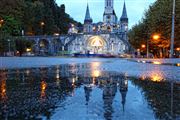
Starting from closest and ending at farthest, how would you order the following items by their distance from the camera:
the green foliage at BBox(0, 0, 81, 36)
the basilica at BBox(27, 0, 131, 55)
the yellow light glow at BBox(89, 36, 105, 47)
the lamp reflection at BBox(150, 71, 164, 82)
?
the lamp reflection at BBox(150, 71, 164, 82) → the green foliage at BBox(0, 0, 81, 36) → the basilica at BBox(27, 0, 131, 55) → the yellow light glow at BBox(89, 36, 105, 47)

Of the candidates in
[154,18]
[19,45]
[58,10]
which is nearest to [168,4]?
[154,18]

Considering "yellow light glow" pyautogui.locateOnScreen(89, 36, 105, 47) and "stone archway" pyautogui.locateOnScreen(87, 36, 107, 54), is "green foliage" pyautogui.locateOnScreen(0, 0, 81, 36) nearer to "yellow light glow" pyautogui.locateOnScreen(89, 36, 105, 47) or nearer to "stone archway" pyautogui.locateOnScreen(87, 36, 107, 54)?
"stone archway" pyautogui.locateOnScreen(87, 36, 107, 54)

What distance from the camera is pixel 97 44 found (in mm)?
182125

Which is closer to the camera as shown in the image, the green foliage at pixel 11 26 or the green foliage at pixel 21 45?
the green foliage at pixel 21 45

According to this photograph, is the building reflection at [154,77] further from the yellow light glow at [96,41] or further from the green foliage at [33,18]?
the yellow light glow at [96,41]

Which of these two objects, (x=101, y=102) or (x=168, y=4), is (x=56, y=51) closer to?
(x=168, y=4)

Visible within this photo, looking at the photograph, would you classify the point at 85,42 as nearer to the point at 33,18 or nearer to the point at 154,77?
the point at 33,18

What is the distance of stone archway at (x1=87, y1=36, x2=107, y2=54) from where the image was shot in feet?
590

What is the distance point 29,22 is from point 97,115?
15323 centimetres

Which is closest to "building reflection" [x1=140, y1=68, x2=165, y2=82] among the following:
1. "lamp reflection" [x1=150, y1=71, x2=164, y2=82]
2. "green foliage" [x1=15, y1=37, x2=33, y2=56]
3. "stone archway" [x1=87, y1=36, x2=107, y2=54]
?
"lamp reflection" [x1=150, y1=71, x2=164, y2=82]

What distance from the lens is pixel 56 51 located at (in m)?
178

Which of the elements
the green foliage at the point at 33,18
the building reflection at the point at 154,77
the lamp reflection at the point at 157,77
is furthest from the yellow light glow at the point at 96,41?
the lamp reflection at the point at 157,77

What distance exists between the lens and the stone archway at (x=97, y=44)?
179750 millimetres

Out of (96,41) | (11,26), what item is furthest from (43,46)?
(11,26)
